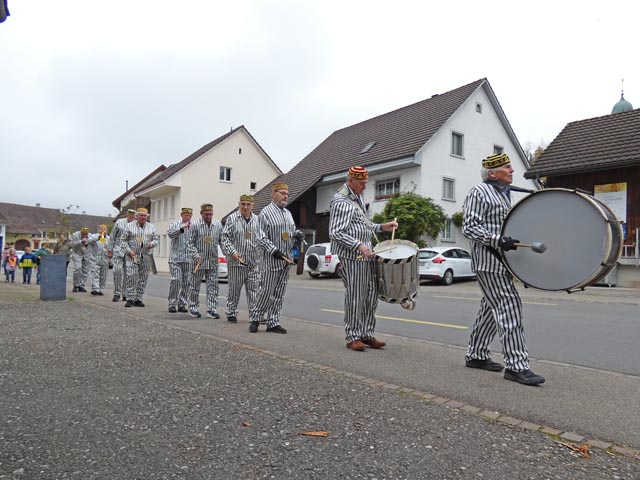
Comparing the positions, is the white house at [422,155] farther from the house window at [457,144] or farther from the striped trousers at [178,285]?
the striped trousers at [178,285]

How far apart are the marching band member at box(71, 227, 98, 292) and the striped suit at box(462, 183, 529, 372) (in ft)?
41.2

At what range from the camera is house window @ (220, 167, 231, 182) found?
42.1 metres

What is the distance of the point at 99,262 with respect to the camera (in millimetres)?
14227

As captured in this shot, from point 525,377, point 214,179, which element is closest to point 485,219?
point 525,377

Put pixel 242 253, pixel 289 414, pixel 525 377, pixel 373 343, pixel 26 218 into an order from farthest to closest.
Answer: pixel 26 218
pixel 242 253
pixel 373 343
pixel 525 377
pixel 289 414

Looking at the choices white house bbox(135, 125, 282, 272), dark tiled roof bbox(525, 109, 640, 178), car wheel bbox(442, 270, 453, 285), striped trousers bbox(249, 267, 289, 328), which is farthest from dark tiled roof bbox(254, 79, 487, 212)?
striped trousers bbox(249, 267, 289, 328)

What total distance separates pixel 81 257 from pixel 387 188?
662 inches

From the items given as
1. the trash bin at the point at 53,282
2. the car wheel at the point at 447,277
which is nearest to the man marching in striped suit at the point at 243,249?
the trash bin at the point at 53,282

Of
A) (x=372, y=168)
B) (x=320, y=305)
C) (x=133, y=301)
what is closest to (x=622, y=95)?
(x=372, y=168)

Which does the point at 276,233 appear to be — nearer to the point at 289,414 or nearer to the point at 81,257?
the point at 289,414

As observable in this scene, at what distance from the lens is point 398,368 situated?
5020mm

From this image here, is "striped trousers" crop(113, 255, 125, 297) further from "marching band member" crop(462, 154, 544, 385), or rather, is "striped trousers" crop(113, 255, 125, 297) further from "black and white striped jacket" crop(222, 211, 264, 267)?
"marching band member" crop(462, 154, 544, 385)

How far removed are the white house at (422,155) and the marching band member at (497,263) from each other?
2146 cm

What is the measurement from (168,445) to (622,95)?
176ft
